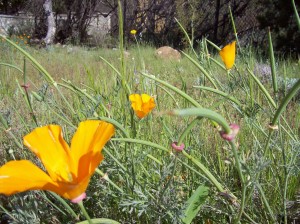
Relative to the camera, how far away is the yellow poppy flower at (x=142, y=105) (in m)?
0.76

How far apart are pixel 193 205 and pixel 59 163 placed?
1.06 feet

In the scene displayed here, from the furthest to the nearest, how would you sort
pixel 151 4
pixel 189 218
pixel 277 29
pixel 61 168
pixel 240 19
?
pixel 151 4 < pixel 240 19 < pixel 277 29 < pixel 189 218 < pixel 61 168

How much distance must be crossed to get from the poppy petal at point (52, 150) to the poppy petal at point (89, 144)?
0.02 m

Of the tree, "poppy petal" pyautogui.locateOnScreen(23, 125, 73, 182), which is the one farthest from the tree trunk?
"poppy petal" pyautogui.locateOnScreen(23, 125, 73, 182)

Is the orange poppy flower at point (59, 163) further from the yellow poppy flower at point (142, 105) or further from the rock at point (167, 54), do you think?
the rock at point (167, 54)

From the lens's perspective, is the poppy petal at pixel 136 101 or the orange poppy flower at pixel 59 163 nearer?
the orange poppy flower at pixel 59 163

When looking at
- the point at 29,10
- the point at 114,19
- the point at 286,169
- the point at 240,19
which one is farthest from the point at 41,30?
the point at 286,169

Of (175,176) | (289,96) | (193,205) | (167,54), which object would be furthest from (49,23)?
(289,96)

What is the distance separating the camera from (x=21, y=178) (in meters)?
0.37

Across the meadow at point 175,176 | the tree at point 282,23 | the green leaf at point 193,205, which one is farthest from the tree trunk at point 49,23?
the green leaf at point 193,205

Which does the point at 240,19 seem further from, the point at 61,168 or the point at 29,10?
the point at 61,168

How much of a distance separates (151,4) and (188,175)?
7692mm

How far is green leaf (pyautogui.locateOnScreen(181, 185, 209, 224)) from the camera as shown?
666 millimetres

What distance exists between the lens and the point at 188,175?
0.97 meters
